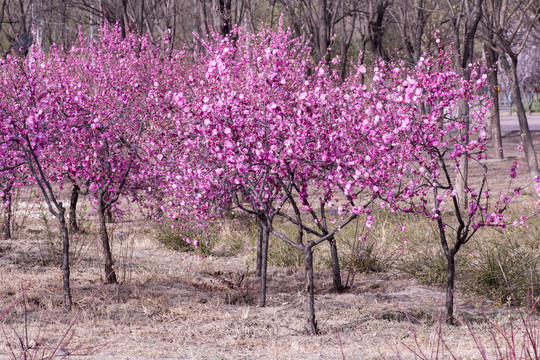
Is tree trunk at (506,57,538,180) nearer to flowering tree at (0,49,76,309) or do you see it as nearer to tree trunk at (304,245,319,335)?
tree trunk at (304,245,319,335)

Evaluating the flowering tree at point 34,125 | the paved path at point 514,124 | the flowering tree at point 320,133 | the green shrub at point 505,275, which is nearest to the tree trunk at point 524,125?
the green shrub at point 505,275

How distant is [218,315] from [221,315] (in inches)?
1.2

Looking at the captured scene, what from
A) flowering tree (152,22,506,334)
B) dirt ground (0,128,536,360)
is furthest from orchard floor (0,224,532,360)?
flowering tree (152,22,506,334)

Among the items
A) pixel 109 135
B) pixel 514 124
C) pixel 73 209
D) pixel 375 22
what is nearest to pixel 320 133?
pixel 109 135

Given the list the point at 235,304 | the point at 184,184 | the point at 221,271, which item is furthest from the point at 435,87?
the point at 221,271

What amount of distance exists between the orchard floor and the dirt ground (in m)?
0.01

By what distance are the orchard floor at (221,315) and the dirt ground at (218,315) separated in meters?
0.01

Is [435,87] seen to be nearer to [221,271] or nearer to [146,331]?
[146,331]

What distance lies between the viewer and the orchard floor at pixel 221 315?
17.4ft

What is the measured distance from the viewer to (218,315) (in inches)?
250

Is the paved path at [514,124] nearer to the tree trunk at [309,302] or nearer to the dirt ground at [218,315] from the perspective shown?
the dirt ground at [218,315]

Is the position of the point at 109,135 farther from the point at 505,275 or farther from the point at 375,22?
the point at 375,22

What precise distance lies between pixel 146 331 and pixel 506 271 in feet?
12.8

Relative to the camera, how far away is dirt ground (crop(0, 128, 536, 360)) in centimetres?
527
